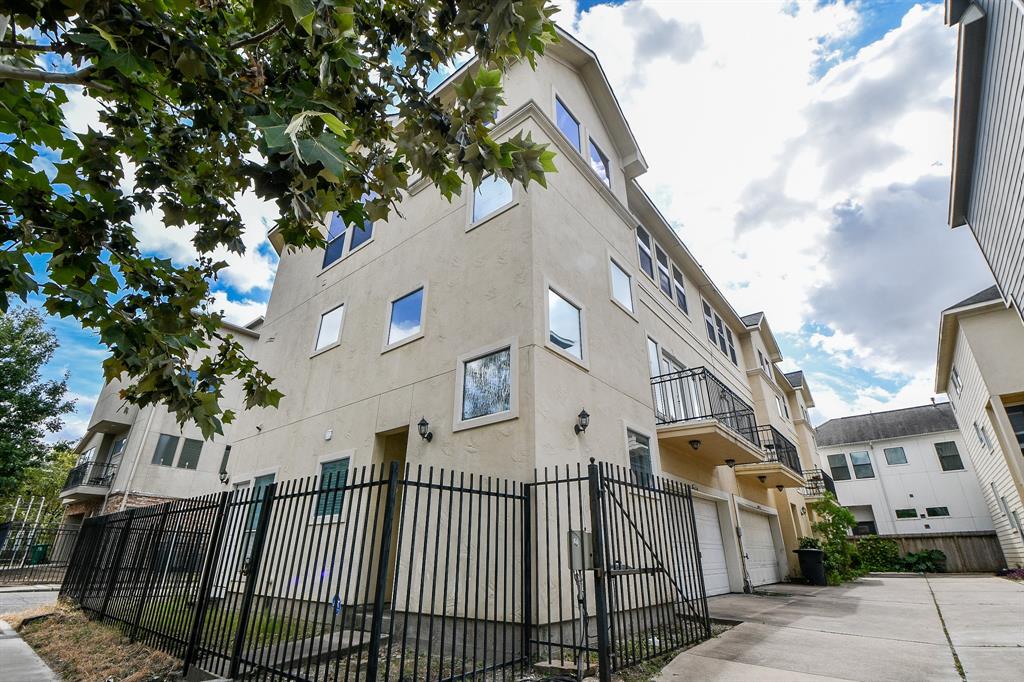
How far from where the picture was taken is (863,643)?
528cm

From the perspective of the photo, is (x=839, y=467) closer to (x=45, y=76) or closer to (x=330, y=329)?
(x=330, y=329)

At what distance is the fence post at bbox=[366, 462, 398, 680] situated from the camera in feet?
11.6

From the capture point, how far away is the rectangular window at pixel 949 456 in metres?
26.0

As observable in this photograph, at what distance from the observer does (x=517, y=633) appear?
17.0 ft

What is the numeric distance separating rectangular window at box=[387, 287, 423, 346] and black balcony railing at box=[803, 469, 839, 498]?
17529mm

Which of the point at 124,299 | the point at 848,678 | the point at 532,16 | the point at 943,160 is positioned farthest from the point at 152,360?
the point at 943,160

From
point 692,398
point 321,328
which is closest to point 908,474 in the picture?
point 692,398

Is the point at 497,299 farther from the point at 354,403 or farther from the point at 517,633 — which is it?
the point at 517,633

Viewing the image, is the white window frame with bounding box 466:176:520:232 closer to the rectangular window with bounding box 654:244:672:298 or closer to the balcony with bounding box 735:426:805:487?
the rectangular window with bounding box 654:244:672:298

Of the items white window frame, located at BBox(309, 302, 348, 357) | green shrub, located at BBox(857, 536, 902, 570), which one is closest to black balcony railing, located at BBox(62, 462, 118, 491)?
white window frame, located at BBox(309, 302, 348, 357)

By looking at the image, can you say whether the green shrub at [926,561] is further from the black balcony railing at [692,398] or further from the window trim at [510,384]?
the window trim at [510,384]

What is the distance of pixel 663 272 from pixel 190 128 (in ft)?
39.4

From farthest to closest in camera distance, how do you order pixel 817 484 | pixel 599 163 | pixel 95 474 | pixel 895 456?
pixel 895 456 → pixel 95 474 → pixel 817 484 → pixel 599 163

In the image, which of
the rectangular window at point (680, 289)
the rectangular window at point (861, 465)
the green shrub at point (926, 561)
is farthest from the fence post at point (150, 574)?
the rectangular window at point (861, 465)
